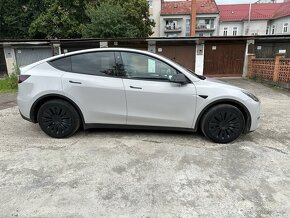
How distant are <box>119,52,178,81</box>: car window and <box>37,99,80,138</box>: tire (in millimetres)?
1116

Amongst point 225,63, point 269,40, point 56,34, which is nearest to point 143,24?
point 56,34

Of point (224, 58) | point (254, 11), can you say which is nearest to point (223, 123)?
point (224, 58)

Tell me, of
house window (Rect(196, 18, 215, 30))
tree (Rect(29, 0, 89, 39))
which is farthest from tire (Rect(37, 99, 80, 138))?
house window (Rect(196, 18, 215, 30))

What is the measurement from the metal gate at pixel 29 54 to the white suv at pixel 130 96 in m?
13.5

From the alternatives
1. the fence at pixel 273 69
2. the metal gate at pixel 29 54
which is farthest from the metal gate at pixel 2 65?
the fence at pixel 273 69

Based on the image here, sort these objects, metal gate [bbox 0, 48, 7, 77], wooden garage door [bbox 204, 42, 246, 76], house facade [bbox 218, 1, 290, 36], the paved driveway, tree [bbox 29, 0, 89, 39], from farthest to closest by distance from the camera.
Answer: house facade [bbox 218, 1, 290, 36]
tree [bbox 29, 0, 89, 39]
metal gate [bbox 0, 48, 7, 77]
wooden garage door [bbox 204, 42, 246, 76]
the paved driveway

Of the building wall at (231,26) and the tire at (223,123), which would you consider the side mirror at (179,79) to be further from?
the building wall at (231,26)

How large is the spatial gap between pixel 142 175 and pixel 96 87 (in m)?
1.62

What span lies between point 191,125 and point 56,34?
66.9 feet

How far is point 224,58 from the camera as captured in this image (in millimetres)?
15633

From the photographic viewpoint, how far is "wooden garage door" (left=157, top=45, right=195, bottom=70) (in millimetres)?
15633

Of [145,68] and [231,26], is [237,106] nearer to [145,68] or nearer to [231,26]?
[145,68]

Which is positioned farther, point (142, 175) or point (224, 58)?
point (224, 58)

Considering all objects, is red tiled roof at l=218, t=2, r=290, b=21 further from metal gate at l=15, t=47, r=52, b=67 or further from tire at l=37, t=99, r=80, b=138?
tire at l=37, t=99, r=80, b=138
